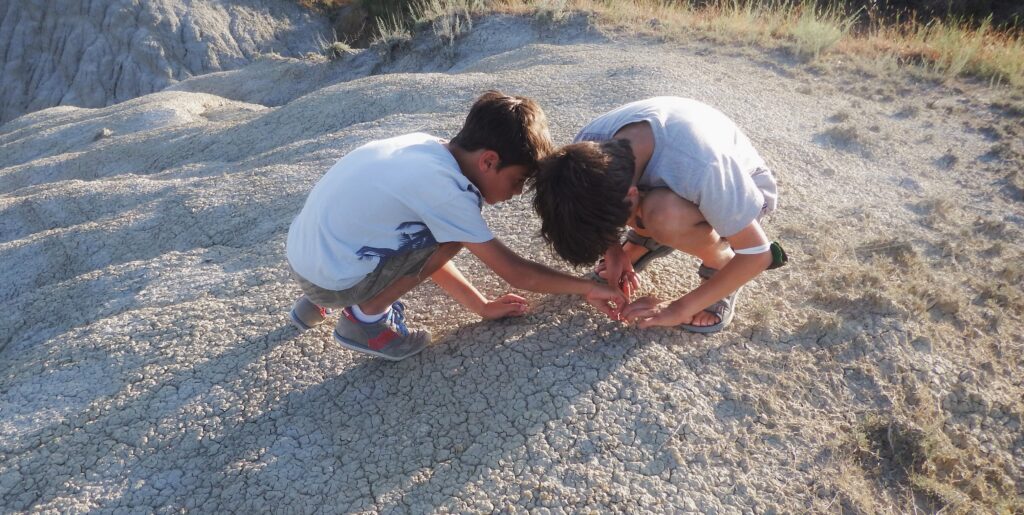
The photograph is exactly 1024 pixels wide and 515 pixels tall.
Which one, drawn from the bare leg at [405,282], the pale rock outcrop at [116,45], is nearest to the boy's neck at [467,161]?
the bare leg at [405,282]

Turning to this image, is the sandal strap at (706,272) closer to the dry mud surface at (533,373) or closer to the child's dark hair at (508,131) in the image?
the dry mud surface at (533,373)

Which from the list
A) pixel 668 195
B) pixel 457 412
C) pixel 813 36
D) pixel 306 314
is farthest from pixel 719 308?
pixel 813 36

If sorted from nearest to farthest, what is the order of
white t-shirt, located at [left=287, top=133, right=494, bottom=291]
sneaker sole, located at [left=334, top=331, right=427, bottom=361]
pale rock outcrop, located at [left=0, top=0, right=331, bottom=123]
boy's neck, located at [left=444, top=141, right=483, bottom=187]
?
white t-shirt, located at [left=287, top=133, right=494, bottom=291], boy's neck, located at [left=444, top=141, right=483, bottom=187], sneaker sole, located at [left=334, top=331, right=427, bottom=361], pale rock outcrop, located at [left=0, top=0, right=331, bottom=123]

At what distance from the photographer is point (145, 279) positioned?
276cm

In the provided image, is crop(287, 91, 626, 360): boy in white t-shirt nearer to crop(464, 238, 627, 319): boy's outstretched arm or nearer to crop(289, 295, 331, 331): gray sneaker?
crop(464, 238, 627, 319): boy's outstretched arm

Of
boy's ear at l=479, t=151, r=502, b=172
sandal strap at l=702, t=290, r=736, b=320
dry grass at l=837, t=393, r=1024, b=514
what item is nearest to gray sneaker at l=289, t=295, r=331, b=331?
boy's ear at l=479, t=151, r=502, b=172

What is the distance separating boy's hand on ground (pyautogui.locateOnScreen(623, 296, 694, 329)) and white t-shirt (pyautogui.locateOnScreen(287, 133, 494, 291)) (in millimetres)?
500

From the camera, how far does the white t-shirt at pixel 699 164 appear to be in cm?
177

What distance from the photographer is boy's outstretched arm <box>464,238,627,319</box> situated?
1.86m

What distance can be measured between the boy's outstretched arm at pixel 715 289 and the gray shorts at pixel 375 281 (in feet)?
2.11

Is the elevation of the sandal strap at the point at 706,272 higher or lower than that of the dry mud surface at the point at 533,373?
higher

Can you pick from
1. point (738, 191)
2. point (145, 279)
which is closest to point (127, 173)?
point (145, 279)

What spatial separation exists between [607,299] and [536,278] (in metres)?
0.25

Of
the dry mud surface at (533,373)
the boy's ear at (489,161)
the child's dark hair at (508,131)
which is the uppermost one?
the child's dark hair at (508,131)
